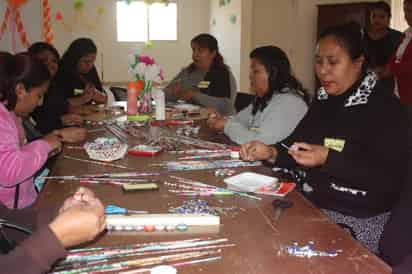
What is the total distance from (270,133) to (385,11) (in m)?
2.51

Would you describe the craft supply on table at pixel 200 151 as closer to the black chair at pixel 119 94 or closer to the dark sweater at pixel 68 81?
the dark sweater at pixel 68 81

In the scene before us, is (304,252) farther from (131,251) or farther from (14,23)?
(14,23)

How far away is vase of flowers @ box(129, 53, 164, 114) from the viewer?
3461mm

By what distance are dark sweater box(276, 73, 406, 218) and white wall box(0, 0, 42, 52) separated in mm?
3877

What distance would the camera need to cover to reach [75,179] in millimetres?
1817

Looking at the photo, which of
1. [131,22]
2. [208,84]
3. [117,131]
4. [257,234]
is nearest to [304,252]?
[257,234]

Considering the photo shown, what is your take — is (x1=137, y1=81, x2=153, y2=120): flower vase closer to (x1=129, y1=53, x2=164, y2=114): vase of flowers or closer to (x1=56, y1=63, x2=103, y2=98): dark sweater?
(x1=129, y1=53, x2=164, y2=114): vase of flowers

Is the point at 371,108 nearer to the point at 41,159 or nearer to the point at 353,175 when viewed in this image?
the point at 353,175

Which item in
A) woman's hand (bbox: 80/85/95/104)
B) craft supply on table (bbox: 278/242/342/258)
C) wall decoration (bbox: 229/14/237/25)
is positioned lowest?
craft supply on table (bbox: 278/242/342/258)

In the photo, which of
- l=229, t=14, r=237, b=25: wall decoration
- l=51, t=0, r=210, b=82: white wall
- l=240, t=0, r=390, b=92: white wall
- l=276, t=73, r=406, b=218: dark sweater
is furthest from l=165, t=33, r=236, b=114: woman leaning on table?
l=51, t=0, r=210, b=82: white wall

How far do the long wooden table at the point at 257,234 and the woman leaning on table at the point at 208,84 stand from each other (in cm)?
225

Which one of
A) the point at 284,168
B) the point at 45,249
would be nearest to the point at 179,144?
the point at 284,168

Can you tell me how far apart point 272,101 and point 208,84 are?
168cm

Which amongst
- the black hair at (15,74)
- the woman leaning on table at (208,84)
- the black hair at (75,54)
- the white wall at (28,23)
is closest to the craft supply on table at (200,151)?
the black hair at (15,74)
